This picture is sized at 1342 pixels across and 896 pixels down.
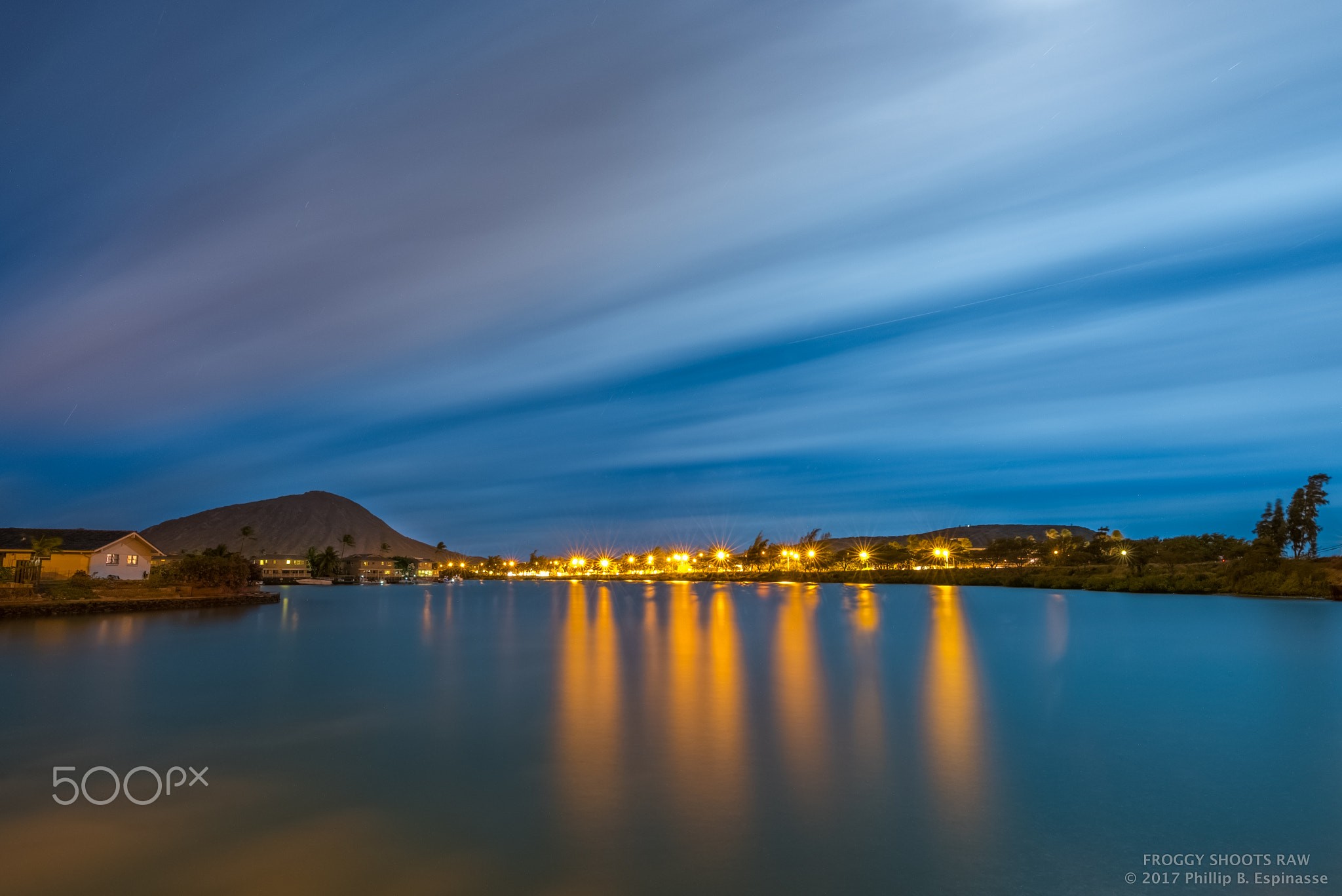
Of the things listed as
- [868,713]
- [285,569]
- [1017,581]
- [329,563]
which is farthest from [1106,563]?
[285,569]

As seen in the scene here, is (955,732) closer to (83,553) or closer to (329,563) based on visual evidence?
(83,553)

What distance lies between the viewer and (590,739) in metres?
14.3

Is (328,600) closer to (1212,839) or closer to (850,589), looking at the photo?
(850,589)

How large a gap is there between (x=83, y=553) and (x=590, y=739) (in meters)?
60.7

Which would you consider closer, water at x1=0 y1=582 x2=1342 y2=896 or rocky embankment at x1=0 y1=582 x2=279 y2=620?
water at x1=0 y1=582 x2=1342 y2=896

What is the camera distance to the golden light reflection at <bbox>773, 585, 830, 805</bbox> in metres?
11.5

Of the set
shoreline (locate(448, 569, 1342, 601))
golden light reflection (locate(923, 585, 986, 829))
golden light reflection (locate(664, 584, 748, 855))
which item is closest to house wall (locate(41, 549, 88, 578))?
golden light reflection (locate(664, 584, 748, 855))

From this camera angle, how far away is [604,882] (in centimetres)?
770

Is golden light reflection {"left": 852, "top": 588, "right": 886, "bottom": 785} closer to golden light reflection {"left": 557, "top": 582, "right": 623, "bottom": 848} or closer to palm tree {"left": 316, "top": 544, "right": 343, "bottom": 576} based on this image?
golden light reflection {"left": 557, "top": 582, "right": 623, "bottom": 848}

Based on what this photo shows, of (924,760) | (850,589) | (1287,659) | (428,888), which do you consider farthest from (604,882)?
(850,589)

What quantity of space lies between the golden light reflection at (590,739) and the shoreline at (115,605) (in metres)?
30.7

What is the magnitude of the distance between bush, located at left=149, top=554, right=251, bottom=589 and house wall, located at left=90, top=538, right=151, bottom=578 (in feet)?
4.54

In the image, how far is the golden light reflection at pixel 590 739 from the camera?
9812 mm

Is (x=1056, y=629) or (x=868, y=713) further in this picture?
(x=1056, y=629)
